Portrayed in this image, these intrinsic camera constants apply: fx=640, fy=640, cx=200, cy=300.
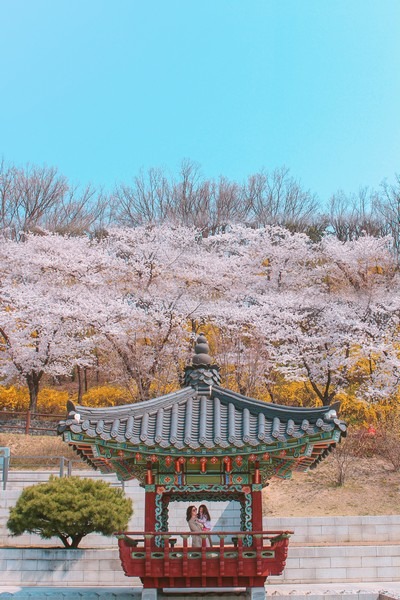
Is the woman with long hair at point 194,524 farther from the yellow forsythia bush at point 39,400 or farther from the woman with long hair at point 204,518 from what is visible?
the yellow forsythia bush at point 39,400

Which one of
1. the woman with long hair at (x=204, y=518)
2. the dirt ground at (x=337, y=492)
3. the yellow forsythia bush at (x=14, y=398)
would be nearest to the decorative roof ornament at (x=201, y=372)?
the woman with long hair at (x=204, y=518)

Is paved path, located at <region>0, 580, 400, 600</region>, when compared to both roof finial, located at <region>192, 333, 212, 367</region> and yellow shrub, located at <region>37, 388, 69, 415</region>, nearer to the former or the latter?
roof finial, located at <region>192, 333, 212, 367</region>

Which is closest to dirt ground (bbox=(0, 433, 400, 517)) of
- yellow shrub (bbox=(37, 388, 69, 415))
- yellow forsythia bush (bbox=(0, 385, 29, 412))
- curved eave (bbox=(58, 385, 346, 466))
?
curved eave (bbox=(58, 385, 346, 466))

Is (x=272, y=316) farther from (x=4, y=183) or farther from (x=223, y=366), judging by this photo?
(x=4, y=183)

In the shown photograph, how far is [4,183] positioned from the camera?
39344mm

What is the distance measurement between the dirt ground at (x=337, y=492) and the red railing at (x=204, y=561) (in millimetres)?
8036

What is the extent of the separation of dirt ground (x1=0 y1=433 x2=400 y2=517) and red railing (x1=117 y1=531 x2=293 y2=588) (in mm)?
8036

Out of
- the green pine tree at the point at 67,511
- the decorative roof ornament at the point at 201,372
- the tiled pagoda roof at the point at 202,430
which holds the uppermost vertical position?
the decorative roof ornament at the point at 201,372

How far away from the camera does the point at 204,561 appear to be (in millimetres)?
9547

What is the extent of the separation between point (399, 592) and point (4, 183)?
3399 cm

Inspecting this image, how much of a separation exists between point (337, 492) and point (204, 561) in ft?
34.0

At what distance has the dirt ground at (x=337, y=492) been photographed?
17.7 metres

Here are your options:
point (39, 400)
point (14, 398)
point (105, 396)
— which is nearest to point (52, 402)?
point (39, 400)

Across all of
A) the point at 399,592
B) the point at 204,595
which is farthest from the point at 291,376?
the point at 204,595
